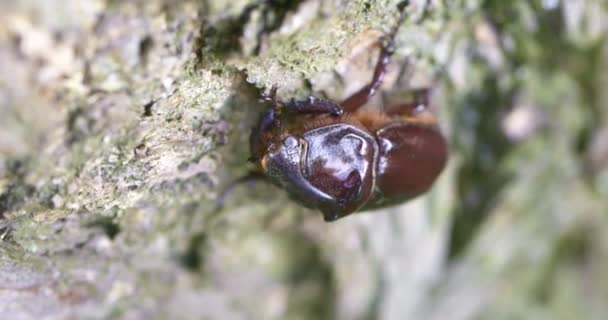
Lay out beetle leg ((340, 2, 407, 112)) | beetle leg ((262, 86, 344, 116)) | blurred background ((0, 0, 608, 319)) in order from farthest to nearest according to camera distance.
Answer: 1. beetle leg ((340, 2, 407, 112))
2. beetle leg ((262, 86, 344, 116))
3. blurred background ((0, 0, 608, 319))

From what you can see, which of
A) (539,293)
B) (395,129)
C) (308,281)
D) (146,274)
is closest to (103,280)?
(146,274)

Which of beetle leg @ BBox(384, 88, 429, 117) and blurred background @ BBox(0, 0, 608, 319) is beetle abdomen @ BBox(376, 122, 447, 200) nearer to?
beetle leg @ BBox(384, 88, 429, 117)

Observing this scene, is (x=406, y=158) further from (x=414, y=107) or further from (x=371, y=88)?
(x=371, y=88)

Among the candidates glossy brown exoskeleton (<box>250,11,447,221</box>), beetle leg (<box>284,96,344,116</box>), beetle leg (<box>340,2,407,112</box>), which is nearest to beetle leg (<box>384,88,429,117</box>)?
glossy brown exoskeleton (<box>250,11,447,221</box>)

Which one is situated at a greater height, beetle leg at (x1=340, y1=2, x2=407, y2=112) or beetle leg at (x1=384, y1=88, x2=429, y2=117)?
beetle leg at (x1=340, y1=2, x2=407, y2=112)

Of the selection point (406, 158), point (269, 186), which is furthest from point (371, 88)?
point (269, 186)

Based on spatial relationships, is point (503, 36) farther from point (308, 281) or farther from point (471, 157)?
point (308, 281)
